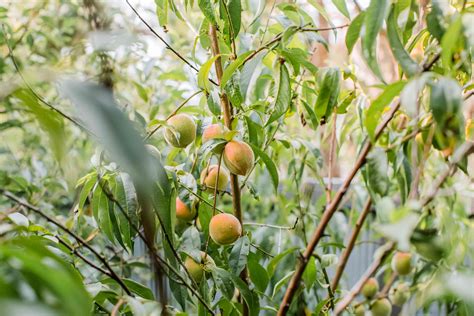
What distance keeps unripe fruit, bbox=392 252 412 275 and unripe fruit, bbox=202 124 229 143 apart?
486 mm

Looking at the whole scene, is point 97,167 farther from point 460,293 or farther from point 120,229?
point 460,293

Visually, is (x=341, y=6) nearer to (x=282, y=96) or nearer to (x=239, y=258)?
(x=282, y=96)

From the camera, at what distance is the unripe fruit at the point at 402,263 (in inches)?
41.0

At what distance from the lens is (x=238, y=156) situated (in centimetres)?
68

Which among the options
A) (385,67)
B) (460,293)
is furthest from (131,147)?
(385,67)

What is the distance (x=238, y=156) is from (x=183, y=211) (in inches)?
6.0

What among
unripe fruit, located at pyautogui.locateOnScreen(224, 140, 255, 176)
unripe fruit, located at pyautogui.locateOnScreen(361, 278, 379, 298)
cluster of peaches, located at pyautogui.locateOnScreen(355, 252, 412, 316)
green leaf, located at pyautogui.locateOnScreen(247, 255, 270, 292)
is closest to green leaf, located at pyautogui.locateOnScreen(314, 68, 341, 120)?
unripe fruit, located at pyautogui.locateOnScreen(224, 140, 255, 176)

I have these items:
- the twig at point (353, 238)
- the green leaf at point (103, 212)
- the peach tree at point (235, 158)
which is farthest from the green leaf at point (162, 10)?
the twig at point (353, 238)

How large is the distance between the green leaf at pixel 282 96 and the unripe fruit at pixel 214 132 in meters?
0.07

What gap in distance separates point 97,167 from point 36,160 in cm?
106

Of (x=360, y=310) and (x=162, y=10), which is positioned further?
(x=360, y=310)

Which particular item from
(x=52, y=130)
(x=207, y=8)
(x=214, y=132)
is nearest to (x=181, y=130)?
(x=214, y=132)

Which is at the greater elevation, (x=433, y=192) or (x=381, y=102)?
(x=381, y=102)

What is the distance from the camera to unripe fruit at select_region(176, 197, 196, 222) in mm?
787
